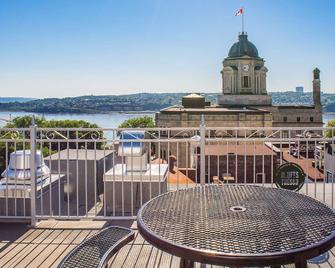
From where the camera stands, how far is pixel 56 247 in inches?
161

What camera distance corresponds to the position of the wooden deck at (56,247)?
3.63m

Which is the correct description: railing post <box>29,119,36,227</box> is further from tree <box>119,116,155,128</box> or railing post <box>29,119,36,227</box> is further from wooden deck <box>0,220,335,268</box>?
tree <box>119,116,155,128</box>

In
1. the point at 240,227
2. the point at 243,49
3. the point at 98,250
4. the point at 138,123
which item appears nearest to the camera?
the point at 240,227

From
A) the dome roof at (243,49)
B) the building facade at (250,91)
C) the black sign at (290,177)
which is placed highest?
the dome roof at (243,49)

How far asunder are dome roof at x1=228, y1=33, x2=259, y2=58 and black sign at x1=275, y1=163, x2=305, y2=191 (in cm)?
6477

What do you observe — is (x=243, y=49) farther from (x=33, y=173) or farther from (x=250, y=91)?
(x=33, y=173)

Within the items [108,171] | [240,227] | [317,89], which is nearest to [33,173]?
[108,171]

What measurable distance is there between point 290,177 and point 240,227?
3019mm

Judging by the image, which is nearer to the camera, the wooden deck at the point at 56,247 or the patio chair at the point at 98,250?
the patio chair at the point at 98,250

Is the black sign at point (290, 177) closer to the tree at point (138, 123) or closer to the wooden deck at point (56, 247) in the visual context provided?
the wooden deck at point (56, 247)

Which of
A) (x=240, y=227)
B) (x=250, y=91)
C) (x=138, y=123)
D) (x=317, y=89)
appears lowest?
(x=240, y=227)

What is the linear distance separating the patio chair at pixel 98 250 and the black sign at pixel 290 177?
2.74m

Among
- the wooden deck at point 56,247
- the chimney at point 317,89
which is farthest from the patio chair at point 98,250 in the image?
the chimney at point 317,89

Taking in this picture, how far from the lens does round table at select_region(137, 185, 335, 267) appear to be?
80.8 inches
